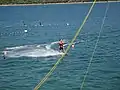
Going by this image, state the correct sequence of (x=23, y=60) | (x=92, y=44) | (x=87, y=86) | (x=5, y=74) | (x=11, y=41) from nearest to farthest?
(x=87, y=86), (x=5, y=74), (x=23, y=60), (x=92, y=44), (x=11, y=41)

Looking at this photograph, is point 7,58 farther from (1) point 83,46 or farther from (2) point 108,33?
(2) point 108,33

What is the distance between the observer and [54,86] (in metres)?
34.3

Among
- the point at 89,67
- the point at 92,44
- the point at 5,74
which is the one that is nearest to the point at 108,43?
the point at 92,44

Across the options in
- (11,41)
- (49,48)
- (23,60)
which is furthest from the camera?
(11,41)

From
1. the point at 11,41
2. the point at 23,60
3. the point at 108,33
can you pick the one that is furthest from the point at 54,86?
the point at 108,33

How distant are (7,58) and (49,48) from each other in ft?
24.6

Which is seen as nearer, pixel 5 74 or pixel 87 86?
pixel 87 86

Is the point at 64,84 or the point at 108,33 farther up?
the point at 108,33

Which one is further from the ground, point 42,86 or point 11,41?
point 11,41

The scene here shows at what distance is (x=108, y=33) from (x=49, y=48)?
20.4m

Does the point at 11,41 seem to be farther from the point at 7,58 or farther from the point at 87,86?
the point at 87,86

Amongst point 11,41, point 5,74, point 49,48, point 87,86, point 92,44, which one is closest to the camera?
point 87,86

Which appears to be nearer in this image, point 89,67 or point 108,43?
point 89,67

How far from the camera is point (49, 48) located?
51156mm
